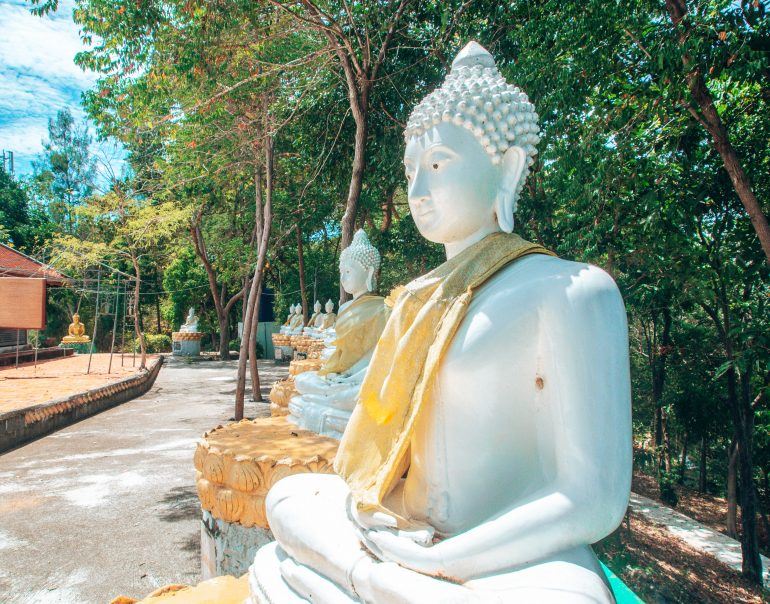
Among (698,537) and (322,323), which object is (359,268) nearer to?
(698,537)

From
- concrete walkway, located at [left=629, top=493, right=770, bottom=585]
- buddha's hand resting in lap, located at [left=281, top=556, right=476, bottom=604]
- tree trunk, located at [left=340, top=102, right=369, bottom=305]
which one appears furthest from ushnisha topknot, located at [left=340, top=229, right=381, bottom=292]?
concrete walkway, located at [left=629, top=493, right=770, bottom=585]

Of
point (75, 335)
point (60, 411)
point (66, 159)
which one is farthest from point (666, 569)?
point (66, 159)

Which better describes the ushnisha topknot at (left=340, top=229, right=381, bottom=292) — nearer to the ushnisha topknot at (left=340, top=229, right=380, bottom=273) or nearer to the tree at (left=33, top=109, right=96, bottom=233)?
the ushnisha topknot at (left=340, top=229, right=380, bottom=273)

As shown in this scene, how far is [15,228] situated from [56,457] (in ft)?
80.6

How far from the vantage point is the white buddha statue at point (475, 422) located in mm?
1256

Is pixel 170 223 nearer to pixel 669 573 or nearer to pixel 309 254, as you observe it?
pixel 309 254

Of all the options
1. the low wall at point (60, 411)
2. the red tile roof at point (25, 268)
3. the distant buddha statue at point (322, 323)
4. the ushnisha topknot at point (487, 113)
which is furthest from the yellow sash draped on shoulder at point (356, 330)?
the red tile roof at point (25, 268)

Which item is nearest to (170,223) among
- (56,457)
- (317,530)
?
(56,457)

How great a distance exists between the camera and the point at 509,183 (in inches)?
64.9

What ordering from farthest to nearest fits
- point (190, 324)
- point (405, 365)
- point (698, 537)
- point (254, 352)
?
point (190, 324), point (254, 352), point (698, 537), point (405, 365)

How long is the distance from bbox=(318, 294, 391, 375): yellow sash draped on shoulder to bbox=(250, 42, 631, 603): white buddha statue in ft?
9.37

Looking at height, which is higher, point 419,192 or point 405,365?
point 419,192

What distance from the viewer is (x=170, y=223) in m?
16.3

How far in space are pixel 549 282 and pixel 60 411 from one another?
9970 mm
